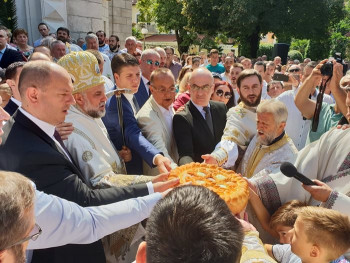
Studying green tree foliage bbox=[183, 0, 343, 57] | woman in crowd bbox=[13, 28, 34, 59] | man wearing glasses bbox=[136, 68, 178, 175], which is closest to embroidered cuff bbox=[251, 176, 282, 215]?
man wearing glasses bbox=[136, 68, 178, 175]

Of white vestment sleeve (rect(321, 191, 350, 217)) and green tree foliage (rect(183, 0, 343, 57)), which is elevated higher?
green tree foliage (rect(183, 0, 343, 57))

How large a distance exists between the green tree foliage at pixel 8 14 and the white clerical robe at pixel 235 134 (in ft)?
25.6

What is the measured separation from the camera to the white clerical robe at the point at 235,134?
3.19 metres

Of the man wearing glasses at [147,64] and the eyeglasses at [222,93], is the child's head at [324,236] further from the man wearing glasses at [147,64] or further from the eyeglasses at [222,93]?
the man wearing glasses at [147,64]

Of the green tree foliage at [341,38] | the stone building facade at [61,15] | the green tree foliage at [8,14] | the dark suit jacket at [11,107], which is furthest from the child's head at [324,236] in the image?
the green tree foliage at [341,38]

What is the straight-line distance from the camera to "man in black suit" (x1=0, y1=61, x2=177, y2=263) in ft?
6.15

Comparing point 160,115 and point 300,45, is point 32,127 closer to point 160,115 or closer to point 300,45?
point 160,115

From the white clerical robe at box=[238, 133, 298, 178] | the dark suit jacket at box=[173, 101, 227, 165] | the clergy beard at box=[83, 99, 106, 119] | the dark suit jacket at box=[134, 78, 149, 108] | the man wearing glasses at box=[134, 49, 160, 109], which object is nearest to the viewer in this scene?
the clergy beard at box=[83, 99, 106, 119]

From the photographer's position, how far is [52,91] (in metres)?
2.11

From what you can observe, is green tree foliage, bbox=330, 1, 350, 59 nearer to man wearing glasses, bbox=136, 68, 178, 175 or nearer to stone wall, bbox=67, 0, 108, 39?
stone wall, bbox=67, 0, 108, 39

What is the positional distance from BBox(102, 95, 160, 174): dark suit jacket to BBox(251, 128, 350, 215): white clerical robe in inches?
39.0

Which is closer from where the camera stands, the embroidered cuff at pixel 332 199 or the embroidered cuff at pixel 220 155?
the embroidered cuff at pixel 332 199

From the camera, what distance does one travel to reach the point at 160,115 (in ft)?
11.3

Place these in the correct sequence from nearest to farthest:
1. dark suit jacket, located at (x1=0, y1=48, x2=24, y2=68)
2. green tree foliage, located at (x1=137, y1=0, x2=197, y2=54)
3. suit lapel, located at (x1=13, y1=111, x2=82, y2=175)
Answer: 1. suit lapel, located at (x1=13, y1=111, x2=82, y2=175)
2. dark suit jacket, located at (x1=0, y1=48, x2=24, y2=68)
3. green tree foliage, located at (x1=137, y1=0, x2=197, y2=54)
